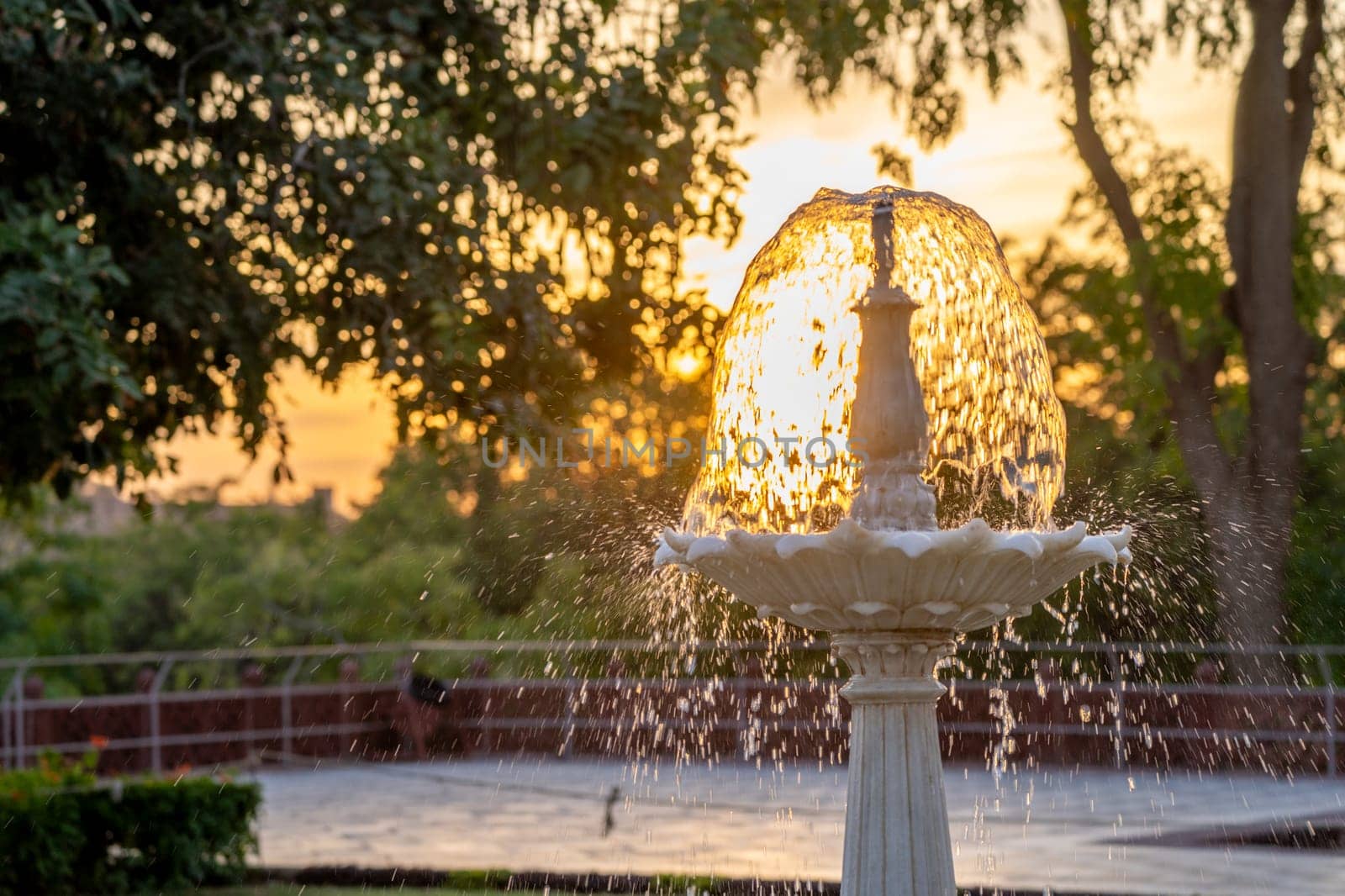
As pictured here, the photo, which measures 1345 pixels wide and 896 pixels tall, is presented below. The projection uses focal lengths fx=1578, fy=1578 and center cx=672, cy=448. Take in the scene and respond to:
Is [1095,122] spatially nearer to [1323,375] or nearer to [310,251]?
[1323,375]

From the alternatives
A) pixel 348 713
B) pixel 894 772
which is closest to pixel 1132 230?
pixel 348 713

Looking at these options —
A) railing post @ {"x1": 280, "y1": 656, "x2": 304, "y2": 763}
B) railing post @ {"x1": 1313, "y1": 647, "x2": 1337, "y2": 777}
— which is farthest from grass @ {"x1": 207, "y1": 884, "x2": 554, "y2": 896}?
railing post @ {"x1": 280, "y1": 656, "x2": 304, "y2": 763}

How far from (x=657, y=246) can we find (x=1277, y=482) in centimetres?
784

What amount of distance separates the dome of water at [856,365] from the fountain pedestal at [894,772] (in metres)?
1.36

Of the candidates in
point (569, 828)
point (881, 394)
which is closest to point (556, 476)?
point (569, 828)

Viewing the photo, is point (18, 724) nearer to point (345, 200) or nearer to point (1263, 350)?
point (345, 200)

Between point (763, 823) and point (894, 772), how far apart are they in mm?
7477

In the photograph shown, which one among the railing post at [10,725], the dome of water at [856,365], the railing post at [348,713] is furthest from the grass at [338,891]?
the railing post at [348,713]

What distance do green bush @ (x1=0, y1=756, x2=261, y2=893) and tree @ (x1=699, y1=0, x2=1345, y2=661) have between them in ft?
28.9

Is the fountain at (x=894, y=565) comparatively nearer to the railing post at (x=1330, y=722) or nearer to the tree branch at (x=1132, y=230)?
the railing post at (x=1330, y=722)

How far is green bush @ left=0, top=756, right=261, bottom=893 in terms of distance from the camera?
9242 millimetres

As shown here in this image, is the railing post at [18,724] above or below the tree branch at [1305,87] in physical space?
below

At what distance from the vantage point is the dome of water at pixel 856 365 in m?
6.91

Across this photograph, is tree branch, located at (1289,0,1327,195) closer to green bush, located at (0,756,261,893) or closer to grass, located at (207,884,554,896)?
grass, located at (207,884,554,896)
